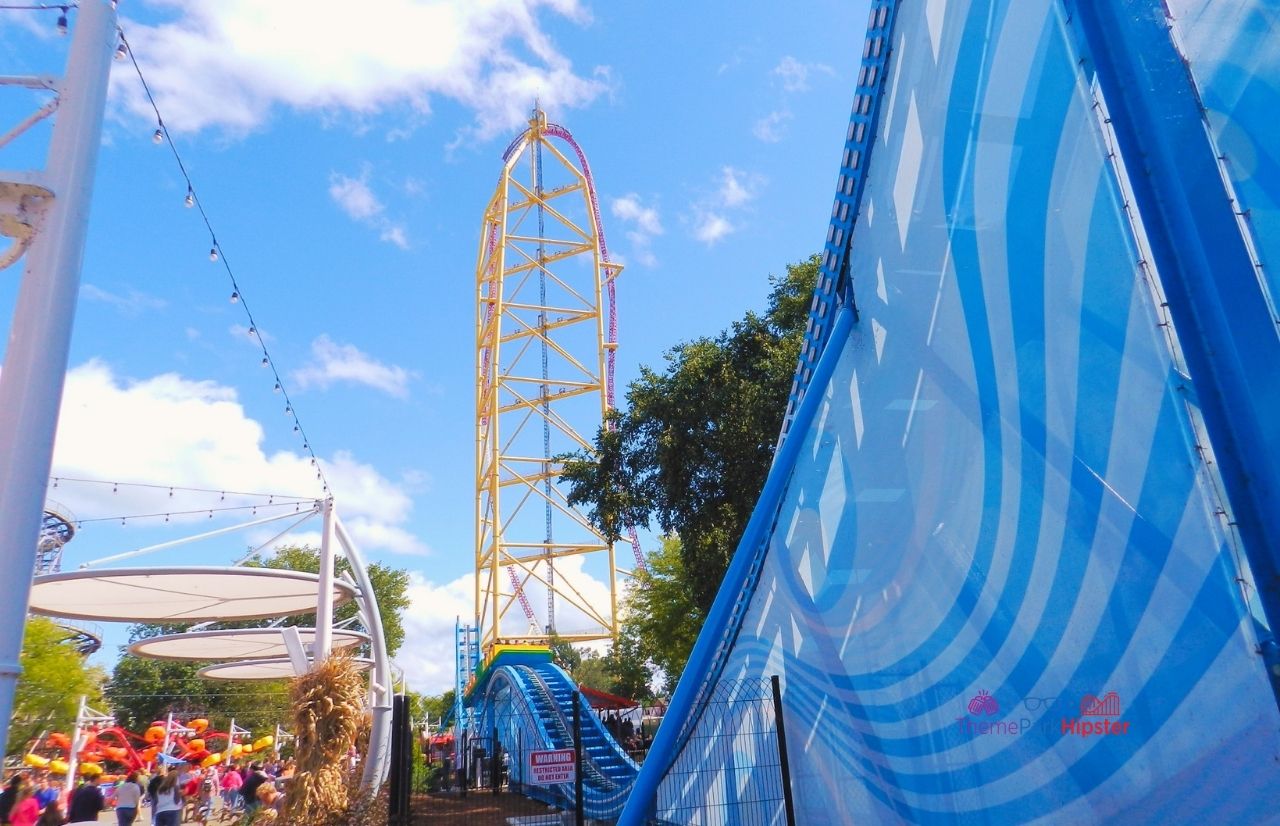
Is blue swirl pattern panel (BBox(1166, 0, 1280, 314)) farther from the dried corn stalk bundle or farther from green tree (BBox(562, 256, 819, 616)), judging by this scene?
green tree (BBox(562, 256, 819, 616))

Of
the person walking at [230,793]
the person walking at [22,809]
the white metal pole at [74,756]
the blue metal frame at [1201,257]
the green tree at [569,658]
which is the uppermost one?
the green tree at [569,658]

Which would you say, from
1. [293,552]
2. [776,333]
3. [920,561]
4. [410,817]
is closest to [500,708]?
[776,333]

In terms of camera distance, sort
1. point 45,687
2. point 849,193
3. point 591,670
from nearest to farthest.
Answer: point 849,193
point 45,687
point 591,670

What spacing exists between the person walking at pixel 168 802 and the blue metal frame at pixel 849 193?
852cm

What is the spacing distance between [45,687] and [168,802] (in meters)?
18.3

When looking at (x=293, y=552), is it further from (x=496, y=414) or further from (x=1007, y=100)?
(x=1007, y=100)

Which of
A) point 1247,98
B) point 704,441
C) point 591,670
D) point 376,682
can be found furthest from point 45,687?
point 591,670

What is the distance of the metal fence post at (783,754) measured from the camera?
6891 mm

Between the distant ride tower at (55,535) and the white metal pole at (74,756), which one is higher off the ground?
the distant ride tower at (55,535)

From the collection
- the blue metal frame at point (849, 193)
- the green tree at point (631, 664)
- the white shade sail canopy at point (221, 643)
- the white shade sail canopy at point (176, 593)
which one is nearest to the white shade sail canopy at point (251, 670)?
the white shade sail canopy at point (221, 643)

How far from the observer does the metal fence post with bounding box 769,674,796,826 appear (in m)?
6.89

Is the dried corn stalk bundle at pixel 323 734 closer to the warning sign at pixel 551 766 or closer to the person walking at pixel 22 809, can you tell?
the person walking at pixel 22 809

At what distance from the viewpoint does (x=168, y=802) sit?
10.1m

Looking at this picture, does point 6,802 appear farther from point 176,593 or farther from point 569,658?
point 569,658
